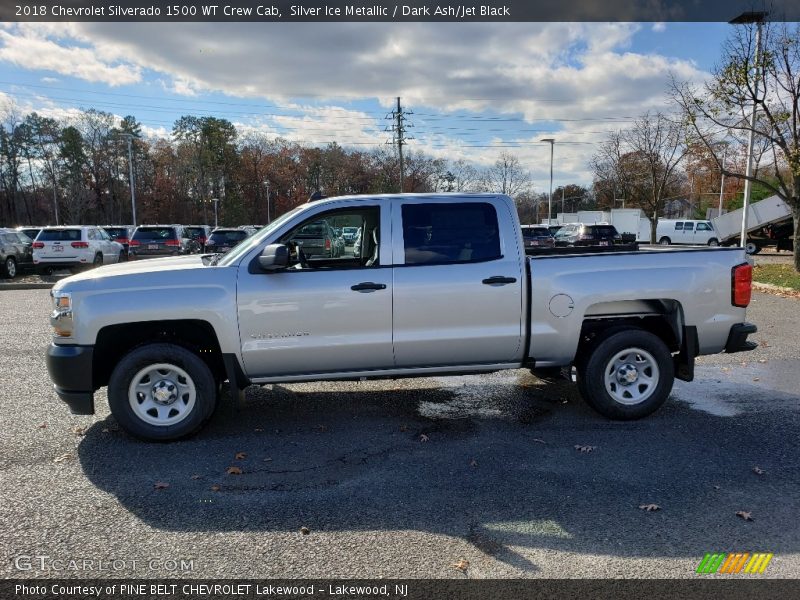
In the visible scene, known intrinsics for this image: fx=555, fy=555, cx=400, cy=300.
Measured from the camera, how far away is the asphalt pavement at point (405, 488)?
307 centimetres

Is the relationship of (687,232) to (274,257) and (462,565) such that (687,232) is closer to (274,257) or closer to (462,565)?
(274,257)

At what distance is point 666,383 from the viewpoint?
204 inches

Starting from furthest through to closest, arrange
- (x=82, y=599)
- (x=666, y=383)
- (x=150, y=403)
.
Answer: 1. (x=666, y=383)
2. (x=150, y=403)
3. (x=82, y=599)

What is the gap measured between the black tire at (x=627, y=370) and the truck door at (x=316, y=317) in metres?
1.93

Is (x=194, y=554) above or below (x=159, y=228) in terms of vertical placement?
below

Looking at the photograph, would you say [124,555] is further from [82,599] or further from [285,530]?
[285,530]

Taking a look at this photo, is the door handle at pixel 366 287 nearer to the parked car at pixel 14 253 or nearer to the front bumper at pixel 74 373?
the front bumper at pixel 74 373

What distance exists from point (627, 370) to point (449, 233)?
2.13 meters

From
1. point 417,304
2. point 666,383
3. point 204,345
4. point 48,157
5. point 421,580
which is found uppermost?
point 48,157

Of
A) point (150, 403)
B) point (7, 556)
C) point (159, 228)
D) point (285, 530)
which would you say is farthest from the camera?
point (159, 228)

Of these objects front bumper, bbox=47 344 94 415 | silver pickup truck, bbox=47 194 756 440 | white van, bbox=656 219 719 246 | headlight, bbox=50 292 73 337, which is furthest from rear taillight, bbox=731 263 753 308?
white van, bbox=656 219 719 246

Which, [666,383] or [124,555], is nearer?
[124,555]

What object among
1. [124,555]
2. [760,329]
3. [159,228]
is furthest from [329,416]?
[159,228]

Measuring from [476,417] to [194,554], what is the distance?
2.98 metres
